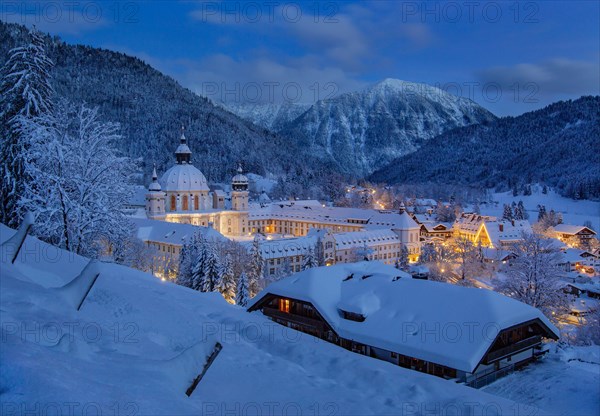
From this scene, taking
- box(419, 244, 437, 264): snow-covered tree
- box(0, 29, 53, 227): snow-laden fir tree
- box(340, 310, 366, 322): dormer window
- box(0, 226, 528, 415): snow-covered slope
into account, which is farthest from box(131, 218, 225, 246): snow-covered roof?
box(0, 226, 528, 415): snow-covered slope

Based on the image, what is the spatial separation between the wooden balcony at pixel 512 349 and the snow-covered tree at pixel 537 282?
1492 cm

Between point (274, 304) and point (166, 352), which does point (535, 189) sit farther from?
point (166, 352)

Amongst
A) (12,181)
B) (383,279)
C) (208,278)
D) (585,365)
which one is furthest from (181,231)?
(585,365)

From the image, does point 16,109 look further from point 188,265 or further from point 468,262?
point 468,262

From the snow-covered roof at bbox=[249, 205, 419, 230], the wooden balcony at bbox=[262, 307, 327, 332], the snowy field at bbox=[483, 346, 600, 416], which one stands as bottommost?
the snowy field at bbox=[483, 346, 600, 416]

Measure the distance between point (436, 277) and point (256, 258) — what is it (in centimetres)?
2068

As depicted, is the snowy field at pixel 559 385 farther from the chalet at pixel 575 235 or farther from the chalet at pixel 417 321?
the chalet at pixel 575 235

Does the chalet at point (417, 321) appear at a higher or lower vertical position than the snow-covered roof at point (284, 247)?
higher

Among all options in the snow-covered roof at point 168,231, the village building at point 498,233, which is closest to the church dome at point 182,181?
the snow-covered roof at point 168,231

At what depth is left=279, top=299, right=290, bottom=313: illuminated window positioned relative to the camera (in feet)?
67.4

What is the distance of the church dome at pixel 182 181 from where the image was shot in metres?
89.4

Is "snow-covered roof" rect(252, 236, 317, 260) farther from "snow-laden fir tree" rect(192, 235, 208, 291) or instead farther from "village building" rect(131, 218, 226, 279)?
"snow-laden fir tree" rect(192, 235, 208, 291)

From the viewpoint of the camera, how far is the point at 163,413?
417cm

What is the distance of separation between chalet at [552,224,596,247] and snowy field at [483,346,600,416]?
269 feet
